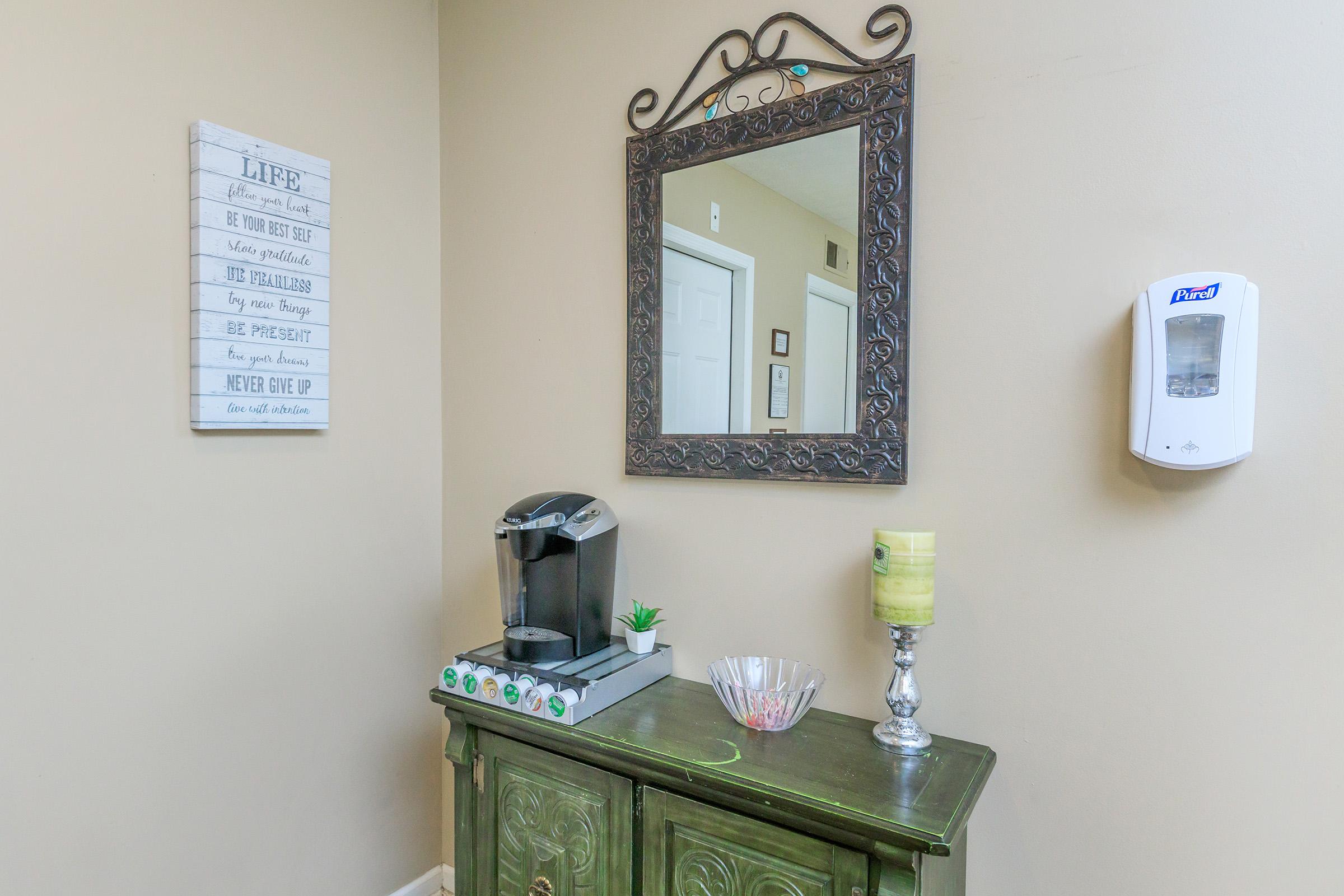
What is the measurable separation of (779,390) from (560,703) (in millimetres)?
734

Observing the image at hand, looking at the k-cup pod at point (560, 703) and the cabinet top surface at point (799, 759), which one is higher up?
the k-cup pod at point (560, 703)

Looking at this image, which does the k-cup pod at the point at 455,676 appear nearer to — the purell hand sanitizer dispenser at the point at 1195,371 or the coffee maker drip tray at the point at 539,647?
the coffee maker drip tray at the point at 539,647

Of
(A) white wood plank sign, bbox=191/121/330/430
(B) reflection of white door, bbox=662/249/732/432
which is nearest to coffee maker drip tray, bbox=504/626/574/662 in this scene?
(B) reflection of white door, bbox=662/249/732/432

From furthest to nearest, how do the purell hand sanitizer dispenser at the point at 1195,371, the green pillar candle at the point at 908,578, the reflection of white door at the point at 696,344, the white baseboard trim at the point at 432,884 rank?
the white baseboard trim at the point at 432,884, the reflection of white door at the point at 696,344, the green pillar candle at the point at 908,578, the purell hand sanitizer dispenser at the point at 1195,371

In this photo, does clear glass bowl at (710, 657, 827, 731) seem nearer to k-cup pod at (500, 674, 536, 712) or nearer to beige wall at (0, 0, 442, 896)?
k-cup pod at (500, 674, 536, 712)

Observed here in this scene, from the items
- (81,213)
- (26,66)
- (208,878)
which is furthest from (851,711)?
(26,66)

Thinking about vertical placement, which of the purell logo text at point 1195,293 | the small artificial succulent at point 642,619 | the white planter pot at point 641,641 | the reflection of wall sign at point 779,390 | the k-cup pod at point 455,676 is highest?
the purell logo text at point 1195,293

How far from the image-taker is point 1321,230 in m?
1.02

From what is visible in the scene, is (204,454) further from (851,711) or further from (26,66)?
(851,711)

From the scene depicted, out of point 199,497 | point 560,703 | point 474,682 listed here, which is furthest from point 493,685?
point 199,497

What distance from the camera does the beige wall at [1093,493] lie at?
40.8 inches

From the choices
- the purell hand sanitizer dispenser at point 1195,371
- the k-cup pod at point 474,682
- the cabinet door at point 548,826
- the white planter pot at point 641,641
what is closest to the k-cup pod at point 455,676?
the k-cup pod at point 474,682

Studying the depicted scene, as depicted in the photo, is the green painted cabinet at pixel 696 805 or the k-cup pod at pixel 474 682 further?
the k-cup pod at pixel 474 682

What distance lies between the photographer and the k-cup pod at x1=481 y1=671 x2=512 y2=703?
1423 millimetres
